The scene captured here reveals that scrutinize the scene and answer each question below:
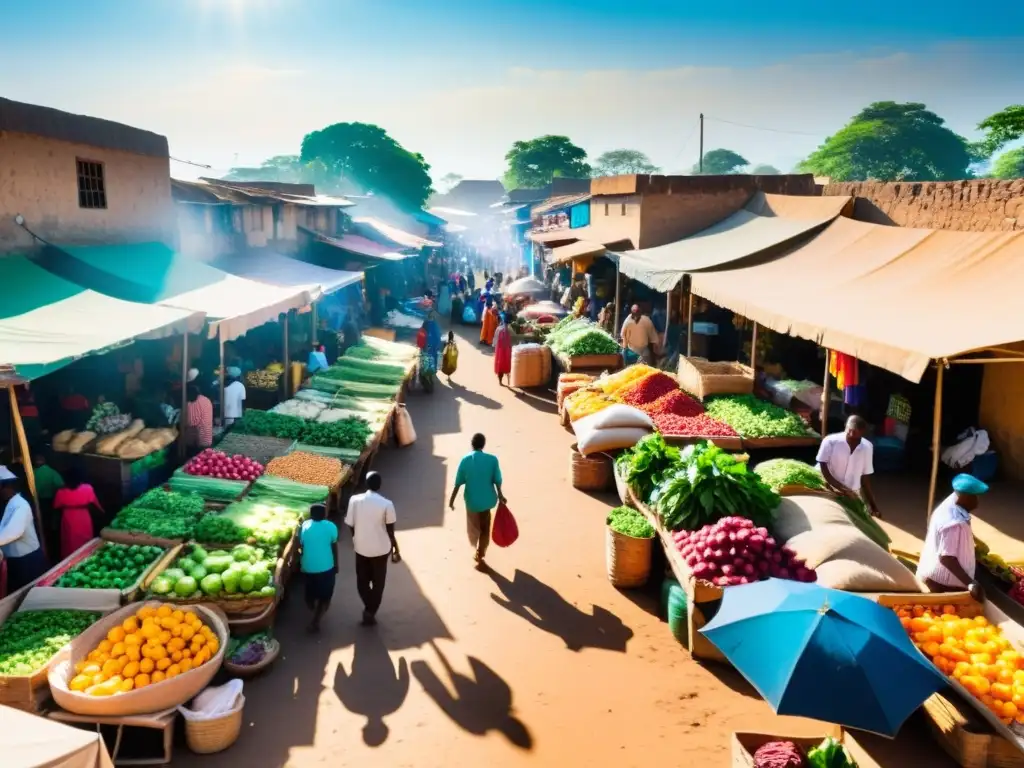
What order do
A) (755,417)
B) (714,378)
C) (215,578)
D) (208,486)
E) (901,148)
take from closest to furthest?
(215,578) < (208,486) < (755,417) < (714,378) < (901,148)

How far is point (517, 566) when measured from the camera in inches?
352

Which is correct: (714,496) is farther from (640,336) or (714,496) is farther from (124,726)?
(640,336)

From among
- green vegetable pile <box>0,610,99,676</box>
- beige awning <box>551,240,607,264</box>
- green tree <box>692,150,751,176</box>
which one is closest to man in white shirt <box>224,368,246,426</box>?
green vegetable pile <box>0,610,99,676</box>

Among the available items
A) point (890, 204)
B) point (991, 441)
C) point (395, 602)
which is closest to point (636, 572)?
point (395, 602)

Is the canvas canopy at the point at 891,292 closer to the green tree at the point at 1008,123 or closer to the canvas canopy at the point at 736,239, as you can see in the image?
the canvas canopy at the point at 736,239

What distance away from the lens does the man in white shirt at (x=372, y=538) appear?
740 centimetres

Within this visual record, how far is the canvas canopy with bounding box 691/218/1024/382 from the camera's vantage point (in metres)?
7.64

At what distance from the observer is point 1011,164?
67500 millimetres

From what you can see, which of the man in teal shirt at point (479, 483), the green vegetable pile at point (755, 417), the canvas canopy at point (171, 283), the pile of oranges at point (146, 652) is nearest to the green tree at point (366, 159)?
the canvas canopy at point (171, 283)

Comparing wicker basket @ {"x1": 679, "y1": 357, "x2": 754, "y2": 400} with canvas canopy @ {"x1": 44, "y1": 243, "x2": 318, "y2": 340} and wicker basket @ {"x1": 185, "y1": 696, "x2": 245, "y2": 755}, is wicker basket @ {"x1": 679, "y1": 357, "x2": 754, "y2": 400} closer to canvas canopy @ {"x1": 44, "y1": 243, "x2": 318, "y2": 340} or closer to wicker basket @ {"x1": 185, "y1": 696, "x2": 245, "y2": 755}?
canvas canopy @ {"x1": 44, "y1": 243, "x2": 318, "y2": 340}

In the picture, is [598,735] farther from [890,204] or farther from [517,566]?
[890,204]

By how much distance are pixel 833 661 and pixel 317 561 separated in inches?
179

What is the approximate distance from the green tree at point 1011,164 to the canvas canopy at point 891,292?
Answer: 66260 millimetres

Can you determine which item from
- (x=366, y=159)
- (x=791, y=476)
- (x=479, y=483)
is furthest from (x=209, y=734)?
(x=366, y=159)
